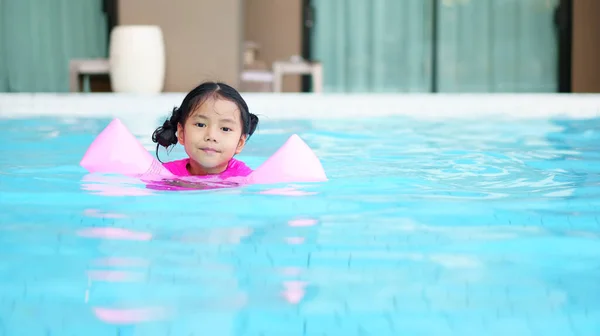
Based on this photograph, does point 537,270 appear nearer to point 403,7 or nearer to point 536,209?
point 536,209

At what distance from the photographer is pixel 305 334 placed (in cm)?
128

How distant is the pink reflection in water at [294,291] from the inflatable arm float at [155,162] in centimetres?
131

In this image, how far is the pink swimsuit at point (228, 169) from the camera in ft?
9.43

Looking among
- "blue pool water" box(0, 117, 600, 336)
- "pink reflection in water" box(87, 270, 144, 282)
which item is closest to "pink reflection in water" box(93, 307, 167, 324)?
"blue pool water" box(0, 117, 600, 336)

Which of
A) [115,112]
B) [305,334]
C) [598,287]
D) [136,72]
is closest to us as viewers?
[305,334]

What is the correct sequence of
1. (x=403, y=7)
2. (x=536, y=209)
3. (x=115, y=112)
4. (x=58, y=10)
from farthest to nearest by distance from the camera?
(x=403, y=7)
(x=58, y=10)
(x=115, y=112)
(x=536, y=209)

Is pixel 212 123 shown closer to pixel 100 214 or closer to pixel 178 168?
pixel 178 168

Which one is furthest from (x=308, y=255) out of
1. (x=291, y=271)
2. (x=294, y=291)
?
(x=294, y=291)

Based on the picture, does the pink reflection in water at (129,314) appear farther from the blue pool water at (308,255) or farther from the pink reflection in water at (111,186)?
the pink reflection in water at (111,186)

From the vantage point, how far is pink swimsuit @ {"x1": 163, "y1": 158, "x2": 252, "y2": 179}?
288cm

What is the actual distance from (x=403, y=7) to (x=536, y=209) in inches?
359

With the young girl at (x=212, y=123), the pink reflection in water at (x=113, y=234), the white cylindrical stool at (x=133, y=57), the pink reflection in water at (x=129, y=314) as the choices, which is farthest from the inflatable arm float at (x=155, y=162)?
the white cylindrical stool at (x=133, y=57)

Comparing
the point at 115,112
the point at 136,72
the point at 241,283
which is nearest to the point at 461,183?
the point at 241,283

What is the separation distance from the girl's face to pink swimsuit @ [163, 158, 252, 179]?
14 centimetres
